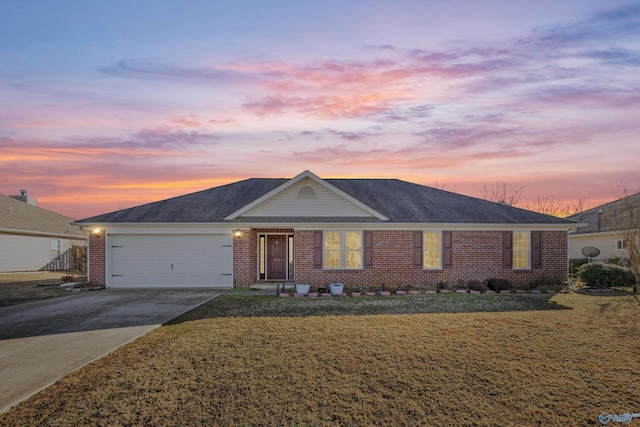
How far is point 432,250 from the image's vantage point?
17406mm

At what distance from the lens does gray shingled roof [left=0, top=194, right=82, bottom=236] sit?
26.4 metres

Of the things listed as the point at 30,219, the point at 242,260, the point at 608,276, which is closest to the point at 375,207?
the point at 242,260

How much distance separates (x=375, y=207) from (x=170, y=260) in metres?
9.65

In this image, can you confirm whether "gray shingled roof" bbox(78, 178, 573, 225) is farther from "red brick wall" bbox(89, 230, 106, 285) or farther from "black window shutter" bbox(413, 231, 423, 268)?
"red brick wall" bbox(89, 230, 106, 285)

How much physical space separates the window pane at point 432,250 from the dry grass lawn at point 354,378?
7.30m

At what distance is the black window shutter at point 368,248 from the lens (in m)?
17.0

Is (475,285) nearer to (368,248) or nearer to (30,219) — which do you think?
(368,248)

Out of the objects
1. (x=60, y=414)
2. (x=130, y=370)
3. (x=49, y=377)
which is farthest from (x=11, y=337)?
(x=60, y=414)

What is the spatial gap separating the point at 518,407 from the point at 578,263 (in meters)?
24.9

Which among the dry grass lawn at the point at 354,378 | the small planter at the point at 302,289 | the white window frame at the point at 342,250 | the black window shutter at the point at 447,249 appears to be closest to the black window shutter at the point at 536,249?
the black window shutter at the point at 447,249

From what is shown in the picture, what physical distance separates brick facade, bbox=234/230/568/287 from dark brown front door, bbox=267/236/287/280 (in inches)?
65.9

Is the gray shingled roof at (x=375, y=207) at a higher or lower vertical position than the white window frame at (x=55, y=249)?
higher

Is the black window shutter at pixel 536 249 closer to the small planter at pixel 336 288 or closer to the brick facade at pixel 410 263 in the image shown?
the brick facade at pixel 410 263

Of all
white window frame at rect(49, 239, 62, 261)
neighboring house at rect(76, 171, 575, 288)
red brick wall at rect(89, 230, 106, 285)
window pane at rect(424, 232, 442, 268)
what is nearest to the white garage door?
neighboring house at rect(76, 171, 575, 288)
